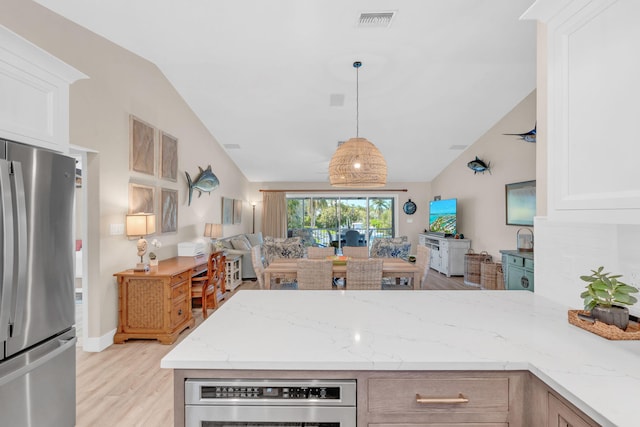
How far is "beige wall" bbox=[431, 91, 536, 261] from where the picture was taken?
467cm

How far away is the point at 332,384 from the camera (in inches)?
39.8

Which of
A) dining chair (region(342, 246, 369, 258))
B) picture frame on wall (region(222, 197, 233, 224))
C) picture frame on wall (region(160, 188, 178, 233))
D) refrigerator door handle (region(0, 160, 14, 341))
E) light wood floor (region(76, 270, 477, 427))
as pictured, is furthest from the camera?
picture frame on wall (region(222, 197, 233, 224))

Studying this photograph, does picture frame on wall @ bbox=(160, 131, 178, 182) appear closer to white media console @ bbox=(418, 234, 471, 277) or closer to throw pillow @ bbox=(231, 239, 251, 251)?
throw pillow @ bbox=(231, 239, 251, 251)

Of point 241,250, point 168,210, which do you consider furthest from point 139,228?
point 241,250

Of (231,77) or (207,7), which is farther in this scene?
(231,77)

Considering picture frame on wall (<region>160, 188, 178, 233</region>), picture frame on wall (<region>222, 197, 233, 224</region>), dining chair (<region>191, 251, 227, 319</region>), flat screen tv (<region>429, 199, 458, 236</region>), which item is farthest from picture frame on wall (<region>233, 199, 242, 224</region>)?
Answer: flat screen tv (<region>429, 199, 458, 236</region>)

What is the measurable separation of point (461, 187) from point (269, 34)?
A: 210 inches

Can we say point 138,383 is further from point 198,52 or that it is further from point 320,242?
Result: point 320,242

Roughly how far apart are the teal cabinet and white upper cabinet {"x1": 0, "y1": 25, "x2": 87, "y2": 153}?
4188 millimetres

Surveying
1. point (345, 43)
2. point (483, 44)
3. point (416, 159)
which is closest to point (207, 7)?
point (345, 43)

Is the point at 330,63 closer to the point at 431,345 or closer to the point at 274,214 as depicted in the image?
the point at 431,345

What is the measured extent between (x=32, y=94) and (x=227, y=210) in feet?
16.4

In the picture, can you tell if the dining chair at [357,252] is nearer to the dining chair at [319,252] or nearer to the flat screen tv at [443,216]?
the dining chair at [319,252]

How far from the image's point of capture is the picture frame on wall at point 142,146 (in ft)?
11.3
